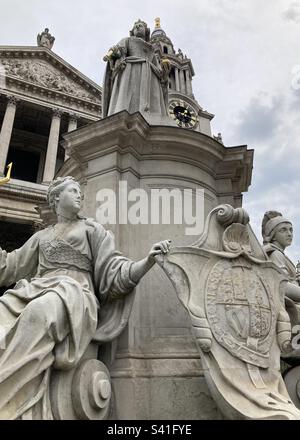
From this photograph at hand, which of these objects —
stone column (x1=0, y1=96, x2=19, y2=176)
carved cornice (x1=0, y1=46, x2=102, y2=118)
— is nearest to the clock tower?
carved cornice (x1=0, y1=46, x2=102, y2=118)

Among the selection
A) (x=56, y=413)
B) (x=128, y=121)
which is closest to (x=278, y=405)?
(x=56, y=413)

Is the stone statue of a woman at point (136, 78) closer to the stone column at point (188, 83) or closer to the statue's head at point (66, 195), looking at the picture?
the statue's head at point (66, 195)

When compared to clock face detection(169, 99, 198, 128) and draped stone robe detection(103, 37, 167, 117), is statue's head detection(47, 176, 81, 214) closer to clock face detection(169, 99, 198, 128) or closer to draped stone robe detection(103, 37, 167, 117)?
draped stone robe detection(103, 37, 167, 117)

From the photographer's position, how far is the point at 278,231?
4.06 meters

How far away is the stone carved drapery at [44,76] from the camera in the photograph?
3042cm

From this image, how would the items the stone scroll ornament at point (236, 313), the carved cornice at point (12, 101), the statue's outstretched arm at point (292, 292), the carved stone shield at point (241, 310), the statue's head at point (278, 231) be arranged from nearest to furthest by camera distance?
the stone scroll ornament at point (236, 313) → the carved stone shield at point (241, 310) → the statue's outstretched arm at point (292, 292) → the statue's head at point (278, 231) → the carved cornice at point (12, 101)

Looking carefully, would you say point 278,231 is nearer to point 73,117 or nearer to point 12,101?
point 12,101

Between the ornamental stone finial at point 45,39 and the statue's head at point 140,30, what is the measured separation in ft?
104

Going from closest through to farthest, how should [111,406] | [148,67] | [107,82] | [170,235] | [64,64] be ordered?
1. [111,406]
2. [170,235]
3. [148,67]
4. [107,82]
5. [64,64]

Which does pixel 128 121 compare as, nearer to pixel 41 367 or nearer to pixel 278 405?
pixel 41 367

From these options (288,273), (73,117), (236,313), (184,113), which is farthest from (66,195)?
(184,113)

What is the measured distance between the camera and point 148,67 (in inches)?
222

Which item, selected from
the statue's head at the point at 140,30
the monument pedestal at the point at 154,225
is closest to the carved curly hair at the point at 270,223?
the monument pedestal at the point at 154,225
